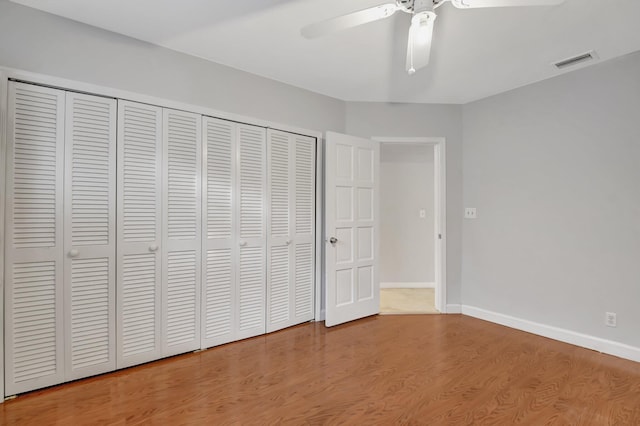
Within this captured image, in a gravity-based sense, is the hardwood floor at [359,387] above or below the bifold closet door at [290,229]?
below

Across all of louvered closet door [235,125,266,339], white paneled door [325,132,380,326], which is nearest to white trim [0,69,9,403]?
louvered closet door [235,125,266,339]

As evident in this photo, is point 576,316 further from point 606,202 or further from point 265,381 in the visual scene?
point 265,381

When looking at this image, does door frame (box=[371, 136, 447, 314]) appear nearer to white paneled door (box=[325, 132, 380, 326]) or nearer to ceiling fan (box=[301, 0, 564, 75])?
white paneled door (box=[325, 132, 380, 326])

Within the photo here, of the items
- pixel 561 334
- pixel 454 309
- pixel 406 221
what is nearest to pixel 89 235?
pixel 454 309

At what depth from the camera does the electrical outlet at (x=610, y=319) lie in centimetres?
262

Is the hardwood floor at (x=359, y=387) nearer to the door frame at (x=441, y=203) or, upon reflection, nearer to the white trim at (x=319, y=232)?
the white trim at (x=319, y=232)

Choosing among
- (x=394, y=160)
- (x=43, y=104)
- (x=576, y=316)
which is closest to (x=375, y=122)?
(x=394, y=160)

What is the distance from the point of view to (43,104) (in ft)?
6.66

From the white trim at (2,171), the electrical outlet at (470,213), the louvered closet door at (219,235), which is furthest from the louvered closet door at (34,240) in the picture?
the electrical outlet at (470,213)

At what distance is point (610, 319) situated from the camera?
8.68ft

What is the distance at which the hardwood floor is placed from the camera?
1.81 metres

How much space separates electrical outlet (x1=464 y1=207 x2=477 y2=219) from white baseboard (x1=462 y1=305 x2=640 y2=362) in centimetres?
101

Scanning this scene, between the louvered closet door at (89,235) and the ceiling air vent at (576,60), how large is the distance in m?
3.50

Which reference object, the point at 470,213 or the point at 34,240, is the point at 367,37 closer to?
the point at 470,213
